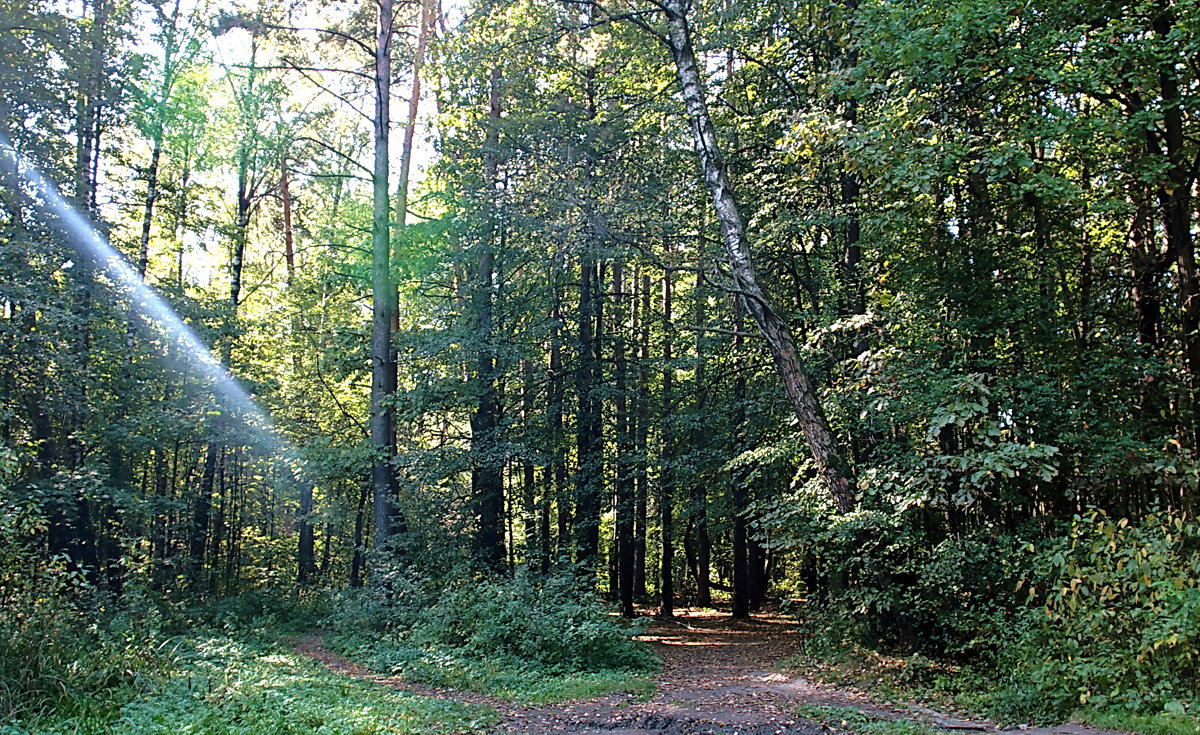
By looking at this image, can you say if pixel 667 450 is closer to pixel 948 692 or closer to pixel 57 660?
pixel 948 692

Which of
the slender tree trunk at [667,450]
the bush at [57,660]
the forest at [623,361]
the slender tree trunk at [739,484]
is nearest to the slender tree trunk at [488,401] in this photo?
the forest at [623,361]

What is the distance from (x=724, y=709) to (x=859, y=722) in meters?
1.41

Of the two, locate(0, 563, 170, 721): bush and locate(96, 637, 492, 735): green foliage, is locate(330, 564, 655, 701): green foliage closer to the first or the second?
locate(96, 637, 492, 735): green foliage

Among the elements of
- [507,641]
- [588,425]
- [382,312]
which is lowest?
[507,641]

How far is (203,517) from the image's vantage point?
860 inches

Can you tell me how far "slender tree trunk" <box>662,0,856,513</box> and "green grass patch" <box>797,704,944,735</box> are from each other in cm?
278

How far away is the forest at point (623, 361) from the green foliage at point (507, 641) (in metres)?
0.08

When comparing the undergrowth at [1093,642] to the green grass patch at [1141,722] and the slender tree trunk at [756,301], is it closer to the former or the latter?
the green grass patch at [1141,722]

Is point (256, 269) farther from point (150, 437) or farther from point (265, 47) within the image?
point (150, 437)

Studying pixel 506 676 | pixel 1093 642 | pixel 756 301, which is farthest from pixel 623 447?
pixel 1093 642

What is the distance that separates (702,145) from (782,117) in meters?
2.39

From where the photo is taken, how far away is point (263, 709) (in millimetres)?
6523

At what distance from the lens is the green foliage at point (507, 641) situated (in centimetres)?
949

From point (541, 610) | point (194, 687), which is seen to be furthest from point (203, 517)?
point (194, 687)
